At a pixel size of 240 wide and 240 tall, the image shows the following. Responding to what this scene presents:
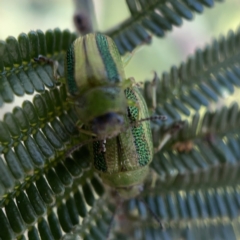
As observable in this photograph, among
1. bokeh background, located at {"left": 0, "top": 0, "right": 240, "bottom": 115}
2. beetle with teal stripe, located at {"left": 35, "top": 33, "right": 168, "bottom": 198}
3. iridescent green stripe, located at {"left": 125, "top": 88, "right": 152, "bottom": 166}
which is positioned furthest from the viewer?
bokeh background, located at {"left": 0, "top": 0, "right": 240, "bottom": 115}

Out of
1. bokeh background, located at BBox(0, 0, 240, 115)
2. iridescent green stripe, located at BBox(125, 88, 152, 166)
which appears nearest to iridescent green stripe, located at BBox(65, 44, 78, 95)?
iridescent green stripe, located at BBox(125, 88, 152, 166)

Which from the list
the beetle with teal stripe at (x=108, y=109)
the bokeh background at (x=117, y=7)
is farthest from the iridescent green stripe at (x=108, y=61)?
the bokeh background at (x=117, y=7)

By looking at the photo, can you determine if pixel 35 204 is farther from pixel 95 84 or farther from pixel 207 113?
pixel 207 113

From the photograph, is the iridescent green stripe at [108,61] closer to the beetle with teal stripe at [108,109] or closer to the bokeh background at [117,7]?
the beetle with teal stripe at [108,109]

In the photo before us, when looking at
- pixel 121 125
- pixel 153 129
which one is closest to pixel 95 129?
pixel 121 125

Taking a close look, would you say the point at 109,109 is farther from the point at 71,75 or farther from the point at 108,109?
the point at 71,75

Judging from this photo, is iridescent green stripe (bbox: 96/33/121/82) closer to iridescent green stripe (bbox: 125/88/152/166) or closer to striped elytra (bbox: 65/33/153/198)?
striped elytra (bbox: 65/33/153/198)
